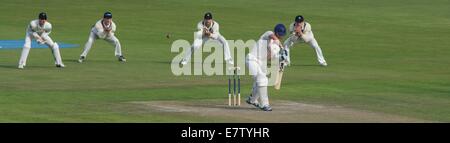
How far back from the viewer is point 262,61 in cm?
2611

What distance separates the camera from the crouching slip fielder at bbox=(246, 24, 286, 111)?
83.5 ft

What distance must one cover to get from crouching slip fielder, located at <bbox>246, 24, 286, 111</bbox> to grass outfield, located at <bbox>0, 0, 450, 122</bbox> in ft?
1.71

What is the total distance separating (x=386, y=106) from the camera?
2658 cm

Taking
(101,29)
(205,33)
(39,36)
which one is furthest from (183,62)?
(39,36)

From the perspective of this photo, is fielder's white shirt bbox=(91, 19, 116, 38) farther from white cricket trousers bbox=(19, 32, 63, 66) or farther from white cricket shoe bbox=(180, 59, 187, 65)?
white cricket shoe bbox=(180, 59, 187, 65)

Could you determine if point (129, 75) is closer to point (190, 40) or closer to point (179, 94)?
point (179, 94)

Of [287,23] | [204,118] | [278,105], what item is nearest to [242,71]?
[278,105]

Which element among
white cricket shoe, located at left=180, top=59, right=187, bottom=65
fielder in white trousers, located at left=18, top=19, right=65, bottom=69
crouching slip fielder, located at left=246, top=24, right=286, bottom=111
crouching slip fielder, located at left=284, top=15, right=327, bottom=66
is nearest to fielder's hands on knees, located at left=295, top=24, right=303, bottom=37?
crouching slip fielder, located at left=284, top=15, right=327, bottom=66

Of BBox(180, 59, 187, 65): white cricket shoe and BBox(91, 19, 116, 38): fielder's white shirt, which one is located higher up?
BBox(91, 19, 116, 38): fielder's white shirt

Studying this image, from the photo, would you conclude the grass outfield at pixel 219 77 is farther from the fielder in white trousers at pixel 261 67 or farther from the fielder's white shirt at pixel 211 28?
the fielder's white shirt at pixel 211 28

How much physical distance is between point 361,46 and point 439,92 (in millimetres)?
16453

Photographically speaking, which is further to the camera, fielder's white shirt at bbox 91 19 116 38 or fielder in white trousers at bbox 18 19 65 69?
fielder's white shirt at bbox 91 19 116 38

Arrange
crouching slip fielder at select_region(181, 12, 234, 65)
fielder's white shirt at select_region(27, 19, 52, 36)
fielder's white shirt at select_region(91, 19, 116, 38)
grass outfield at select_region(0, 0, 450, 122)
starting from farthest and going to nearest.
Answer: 1. fielder's white shirt at select_region(91, 19, 116, 38)
2. crouching slip fielder at select_region(181, 12, 234, 65)
3. fielder's white shirt at select_region(27, 19, 52, 36)
4. grass outfield at select_region(0, 0, 450, 122)

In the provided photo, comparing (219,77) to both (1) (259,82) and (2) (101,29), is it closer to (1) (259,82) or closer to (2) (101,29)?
(2) (101,29)
